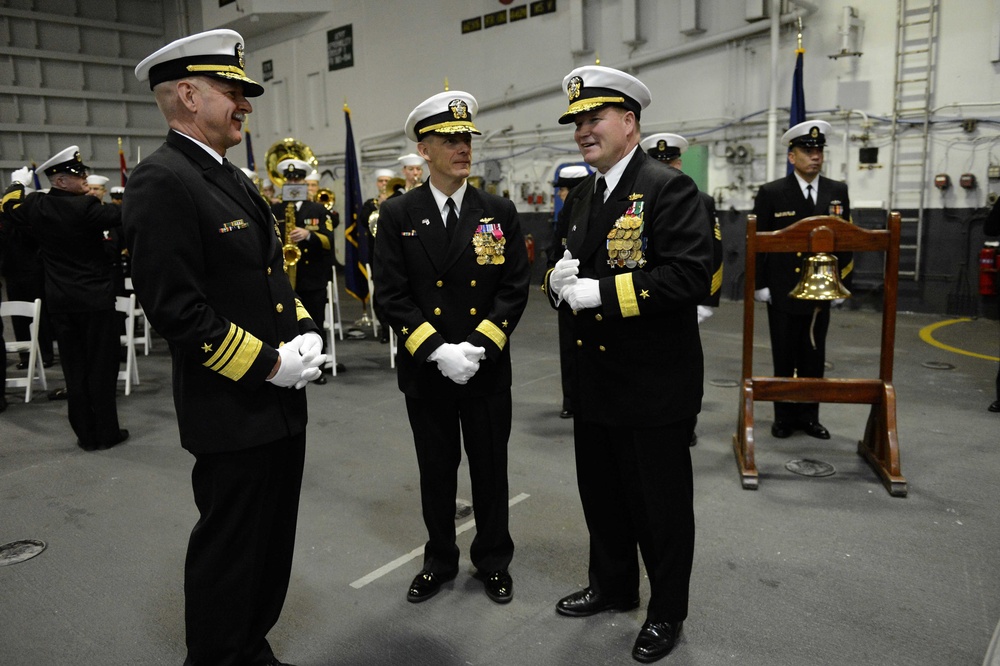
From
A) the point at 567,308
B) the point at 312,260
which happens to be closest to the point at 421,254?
the point at 567,308

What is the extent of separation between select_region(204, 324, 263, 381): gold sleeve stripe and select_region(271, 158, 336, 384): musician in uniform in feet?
14.1

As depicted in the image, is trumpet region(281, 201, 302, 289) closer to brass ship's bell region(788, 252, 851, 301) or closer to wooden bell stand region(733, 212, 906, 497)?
wooden bell stand region(733, 212, 906, 497)

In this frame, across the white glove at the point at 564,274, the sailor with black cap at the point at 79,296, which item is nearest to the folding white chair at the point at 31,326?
the sailor with black cap at the point at 79,296

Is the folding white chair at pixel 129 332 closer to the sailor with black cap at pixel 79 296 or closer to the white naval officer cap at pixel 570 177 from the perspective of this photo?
the sailor with black cap at pixel 79 296

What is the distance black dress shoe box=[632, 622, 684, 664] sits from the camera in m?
2.32

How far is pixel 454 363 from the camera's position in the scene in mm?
2467

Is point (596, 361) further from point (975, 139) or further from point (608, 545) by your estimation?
point (975, 139)

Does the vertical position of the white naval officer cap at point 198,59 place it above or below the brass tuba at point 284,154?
below

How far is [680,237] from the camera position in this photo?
2.16m

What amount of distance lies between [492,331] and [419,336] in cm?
27

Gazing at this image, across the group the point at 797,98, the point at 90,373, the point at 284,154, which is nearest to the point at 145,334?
the point at 284,154

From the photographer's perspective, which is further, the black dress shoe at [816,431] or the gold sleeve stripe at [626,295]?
the black dress shoe at [816,431]

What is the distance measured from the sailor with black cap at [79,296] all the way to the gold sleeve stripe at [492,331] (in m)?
3.26

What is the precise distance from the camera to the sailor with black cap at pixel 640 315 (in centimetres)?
217
